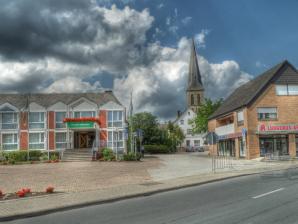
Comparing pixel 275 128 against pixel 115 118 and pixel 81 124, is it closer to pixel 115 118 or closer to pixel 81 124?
pixel 115 118

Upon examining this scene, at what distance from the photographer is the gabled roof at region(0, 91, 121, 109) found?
154ft

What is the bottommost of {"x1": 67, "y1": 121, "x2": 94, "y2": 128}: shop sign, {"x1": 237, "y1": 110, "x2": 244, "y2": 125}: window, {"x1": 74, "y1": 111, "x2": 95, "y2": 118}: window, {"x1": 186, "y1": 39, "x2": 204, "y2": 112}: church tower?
{"x1": 67, "y1": 121, "x2": 94, "y2": 128}: shop sign

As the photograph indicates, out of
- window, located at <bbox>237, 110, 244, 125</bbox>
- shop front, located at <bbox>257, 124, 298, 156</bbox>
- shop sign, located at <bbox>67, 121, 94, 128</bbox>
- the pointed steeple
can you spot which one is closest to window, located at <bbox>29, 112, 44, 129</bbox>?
shop sign, located at <bbox>67, 121, 94, 128</bbox>

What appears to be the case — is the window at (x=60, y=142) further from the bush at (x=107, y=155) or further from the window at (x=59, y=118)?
the bush at (x=107, y=155)

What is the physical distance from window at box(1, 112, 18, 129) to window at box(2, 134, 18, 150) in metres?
1.03

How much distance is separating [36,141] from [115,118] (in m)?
9.39

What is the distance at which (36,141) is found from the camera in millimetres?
45688

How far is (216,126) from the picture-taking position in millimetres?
54875

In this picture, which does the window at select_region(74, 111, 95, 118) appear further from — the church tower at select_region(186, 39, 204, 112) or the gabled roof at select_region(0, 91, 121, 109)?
the church tower at select_region(186, 39, 204, 112)

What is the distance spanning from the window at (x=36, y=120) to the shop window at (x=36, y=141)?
921 mm

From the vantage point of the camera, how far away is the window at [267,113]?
42406mm

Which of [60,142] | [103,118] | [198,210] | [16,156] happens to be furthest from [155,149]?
[198,210]

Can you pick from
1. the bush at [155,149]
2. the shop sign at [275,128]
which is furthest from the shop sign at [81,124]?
the bush at [155,149]

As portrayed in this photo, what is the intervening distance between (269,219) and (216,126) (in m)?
46.2
